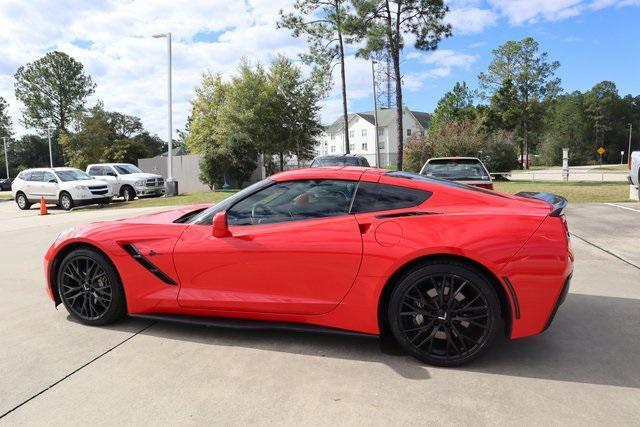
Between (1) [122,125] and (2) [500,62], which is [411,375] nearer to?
(2) [500,62]

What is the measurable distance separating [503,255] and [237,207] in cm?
202

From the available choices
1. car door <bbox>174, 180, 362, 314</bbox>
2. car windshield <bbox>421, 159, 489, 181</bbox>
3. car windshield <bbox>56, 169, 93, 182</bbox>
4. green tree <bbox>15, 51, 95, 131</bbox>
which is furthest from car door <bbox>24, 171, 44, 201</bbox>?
green tree <bbox>15, 51, 95, 131</bbox>

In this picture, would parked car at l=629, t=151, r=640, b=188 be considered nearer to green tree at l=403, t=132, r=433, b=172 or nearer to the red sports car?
the red sports car

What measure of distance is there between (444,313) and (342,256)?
0.81m

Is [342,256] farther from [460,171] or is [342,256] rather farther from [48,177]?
[48,177]

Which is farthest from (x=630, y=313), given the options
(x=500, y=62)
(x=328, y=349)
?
(x=500, y=62)

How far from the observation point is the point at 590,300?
4.89 metres

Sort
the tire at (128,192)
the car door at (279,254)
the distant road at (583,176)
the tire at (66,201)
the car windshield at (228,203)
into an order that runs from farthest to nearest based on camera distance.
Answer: the distant road at (583,176) < the tire at (128,192) < the tire at (66,201) < the car windshield at (228,203) < the car door at (279,254)

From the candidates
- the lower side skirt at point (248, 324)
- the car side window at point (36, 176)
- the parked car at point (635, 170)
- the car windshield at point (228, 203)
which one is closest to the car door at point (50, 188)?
the car side window at point (36, 176)

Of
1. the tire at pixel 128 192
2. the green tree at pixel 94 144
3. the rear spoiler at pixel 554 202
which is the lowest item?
the rear spoiler at pixel 554 202

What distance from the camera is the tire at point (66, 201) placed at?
1905cm

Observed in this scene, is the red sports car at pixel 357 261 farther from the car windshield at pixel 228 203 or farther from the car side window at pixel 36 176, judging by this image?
the car side window at pixel 36 176

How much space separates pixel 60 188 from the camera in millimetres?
19188

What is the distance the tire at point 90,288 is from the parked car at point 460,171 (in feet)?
25.4
